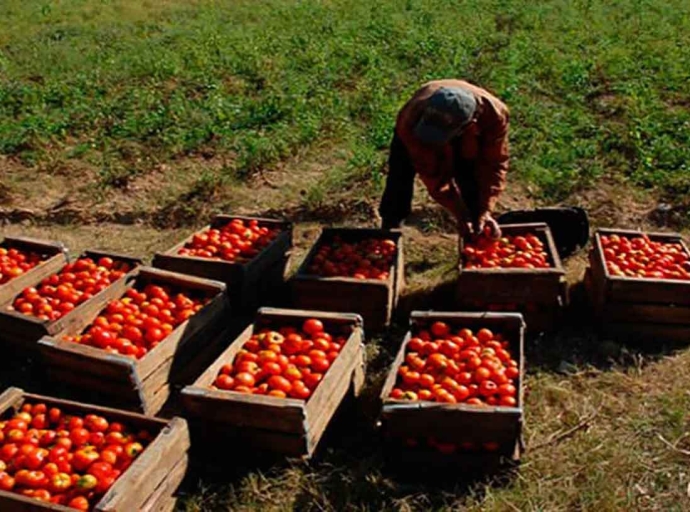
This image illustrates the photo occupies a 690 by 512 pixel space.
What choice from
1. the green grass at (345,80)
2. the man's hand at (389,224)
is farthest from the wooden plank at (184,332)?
the green grass at (345,80)

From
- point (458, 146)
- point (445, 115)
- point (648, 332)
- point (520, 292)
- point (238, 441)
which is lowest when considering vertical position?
point (648, 332)

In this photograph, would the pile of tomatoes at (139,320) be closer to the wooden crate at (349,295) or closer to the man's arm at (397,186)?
the wooden crate at (349,295)

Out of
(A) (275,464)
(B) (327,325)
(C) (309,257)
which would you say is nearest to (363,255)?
(C) (309,257)

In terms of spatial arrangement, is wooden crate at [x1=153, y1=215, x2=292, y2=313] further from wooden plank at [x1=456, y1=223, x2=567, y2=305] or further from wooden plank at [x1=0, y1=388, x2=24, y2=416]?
wooden plank at [x1=0, y1=388, x2=24, y2=416]

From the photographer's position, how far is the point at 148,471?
4285 millimetres

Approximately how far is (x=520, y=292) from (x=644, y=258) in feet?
3.97

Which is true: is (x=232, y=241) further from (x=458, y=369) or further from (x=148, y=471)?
(x=148, y=471)

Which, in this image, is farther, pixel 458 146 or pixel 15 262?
pixel 15 262

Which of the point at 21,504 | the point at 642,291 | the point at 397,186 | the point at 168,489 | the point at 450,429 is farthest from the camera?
the point at 397,186

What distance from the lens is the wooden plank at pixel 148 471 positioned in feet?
13.3

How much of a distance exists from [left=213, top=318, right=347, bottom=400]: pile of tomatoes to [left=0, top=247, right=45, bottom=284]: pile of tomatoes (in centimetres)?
254

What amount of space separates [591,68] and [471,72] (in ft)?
7.02

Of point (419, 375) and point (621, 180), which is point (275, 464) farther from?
point (621, 180)

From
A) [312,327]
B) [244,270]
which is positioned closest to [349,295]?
[312,327]
